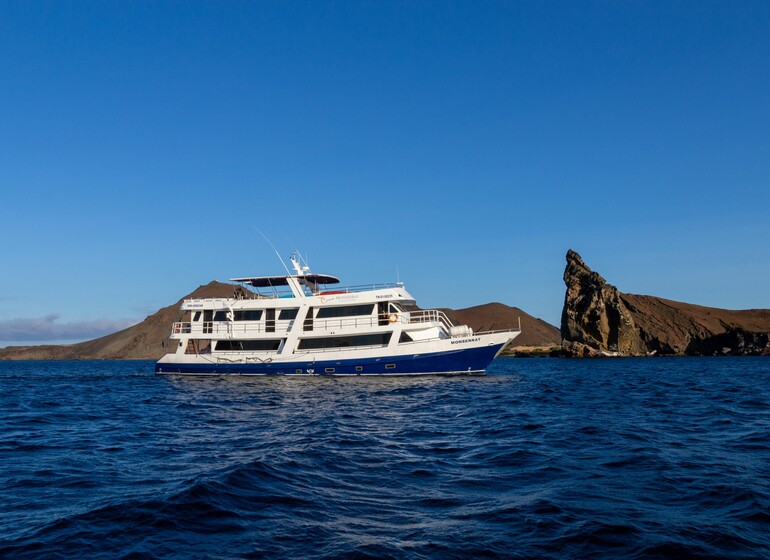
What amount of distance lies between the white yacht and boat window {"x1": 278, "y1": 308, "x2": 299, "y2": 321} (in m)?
0.07

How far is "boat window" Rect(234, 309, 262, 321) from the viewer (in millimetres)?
35750

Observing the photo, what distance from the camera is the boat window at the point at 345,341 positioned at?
33406mm

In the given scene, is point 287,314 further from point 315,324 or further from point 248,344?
point 248,344

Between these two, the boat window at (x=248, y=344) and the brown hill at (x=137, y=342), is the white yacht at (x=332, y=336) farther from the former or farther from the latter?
the brown hill at (x=137, y=342)

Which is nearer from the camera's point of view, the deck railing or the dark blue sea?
the dark blue sea

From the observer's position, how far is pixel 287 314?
35.1m

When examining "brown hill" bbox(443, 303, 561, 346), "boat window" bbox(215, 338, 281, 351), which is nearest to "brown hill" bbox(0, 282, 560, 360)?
"brown hill" bbox(443, 303, 561, 346)

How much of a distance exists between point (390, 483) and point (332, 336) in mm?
25231

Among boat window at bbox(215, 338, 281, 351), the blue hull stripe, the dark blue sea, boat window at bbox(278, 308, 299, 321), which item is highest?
boat window at bbox(278, 308, 299, 321)

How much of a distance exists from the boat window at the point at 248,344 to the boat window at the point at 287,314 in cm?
154

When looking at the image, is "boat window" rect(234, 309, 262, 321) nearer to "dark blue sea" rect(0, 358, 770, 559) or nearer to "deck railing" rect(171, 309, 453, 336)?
"deck railing" rect(171, 309, 453, 336)

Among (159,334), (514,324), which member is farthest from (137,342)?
(514,324)

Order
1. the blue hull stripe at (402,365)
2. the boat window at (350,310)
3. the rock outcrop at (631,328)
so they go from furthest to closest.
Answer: the rock outcrop at (631,328), the boat window at (350,310), the blue hull stripe at (402,365)

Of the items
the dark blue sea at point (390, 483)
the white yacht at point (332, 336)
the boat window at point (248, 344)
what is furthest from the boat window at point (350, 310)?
the dark blue sea at point (390, 483)
